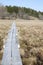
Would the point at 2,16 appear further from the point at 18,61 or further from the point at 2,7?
the point at 18,61

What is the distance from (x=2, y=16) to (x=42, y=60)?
82.6 metres

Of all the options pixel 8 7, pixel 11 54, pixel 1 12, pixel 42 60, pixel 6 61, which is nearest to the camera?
pixel 6 61

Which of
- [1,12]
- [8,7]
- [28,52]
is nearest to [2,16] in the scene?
[1,12]

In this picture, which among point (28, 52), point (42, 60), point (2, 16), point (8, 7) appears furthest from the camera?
point (8, 7)

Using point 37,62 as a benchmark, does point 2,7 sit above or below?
below

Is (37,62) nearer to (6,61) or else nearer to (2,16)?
(6,61)

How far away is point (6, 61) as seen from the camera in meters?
7.33

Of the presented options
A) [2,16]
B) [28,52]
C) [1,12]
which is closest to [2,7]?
[1,12]

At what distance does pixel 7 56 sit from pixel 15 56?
0.30 metres

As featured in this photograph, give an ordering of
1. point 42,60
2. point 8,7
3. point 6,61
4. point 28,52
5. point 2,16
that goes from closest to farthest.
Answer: point 6,61 → point 42,60 → point 28,52 → point 2,16 → point 8,7

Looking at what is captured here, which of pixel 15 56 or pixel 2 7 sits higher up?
pixel 15 56

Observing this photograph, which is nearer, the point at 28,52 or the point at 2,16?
the point at 28,52

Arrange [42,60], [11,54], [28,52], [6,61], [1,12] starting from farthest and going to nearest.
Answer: [1,12] → [28,52] → [11,54] → [42,60] → [6,61]

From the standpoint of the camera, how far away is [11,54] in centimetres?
838
